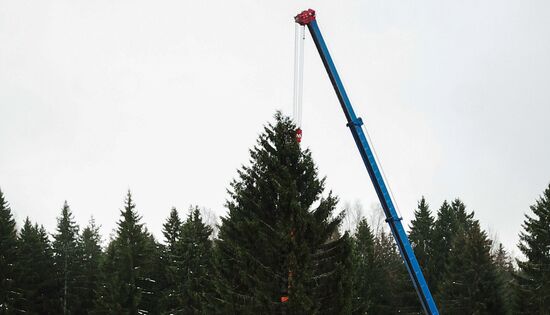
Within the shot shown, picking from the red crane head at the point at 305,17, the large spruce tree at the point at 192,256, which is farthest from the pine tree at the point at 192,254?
the red crane head at the point at 305,17

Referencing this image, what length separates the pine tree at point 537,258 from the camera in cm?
3200

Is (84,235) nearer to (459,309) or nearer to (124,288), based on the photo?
(124,288)

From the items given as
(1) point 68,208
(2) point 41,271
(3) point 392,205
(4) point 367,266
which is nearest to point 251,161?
(3) point 392,205

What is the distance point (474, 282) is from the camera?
36.0 metres

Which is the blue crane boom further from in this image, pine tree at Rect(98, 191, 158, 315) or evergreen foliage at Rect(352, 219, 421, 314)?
pine tree at Rect(98, 191, 158, 315)

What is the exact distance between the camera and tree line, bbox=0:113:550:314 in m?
18.3

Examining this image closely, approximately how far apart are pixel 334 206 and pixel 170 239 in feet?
99.9

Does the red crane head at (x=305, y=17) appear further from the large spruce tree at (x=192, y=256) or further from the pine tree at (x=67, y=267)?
the pine tree at (x=67, y=267)

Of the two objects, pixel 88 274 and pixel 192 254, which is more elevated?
pixel 88 274

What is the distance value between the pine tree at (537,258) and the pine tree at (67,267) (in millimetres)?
40424

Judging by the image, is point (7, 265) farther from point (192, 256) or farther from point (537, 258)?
point (537, 258)

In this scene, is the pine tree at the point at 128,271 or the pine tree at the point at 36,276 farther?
the pine tree at the point at 36,276

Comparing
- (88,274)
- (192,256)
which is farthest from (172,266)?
(88,274)

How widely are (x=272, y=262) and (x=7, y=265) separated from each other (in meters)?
29.9
